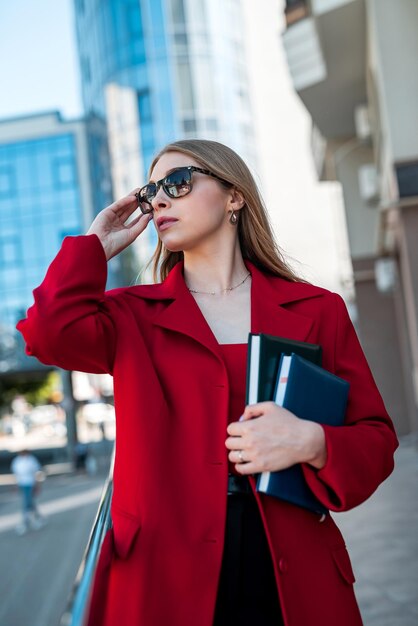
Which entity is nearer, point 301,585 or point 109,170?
point 301,585

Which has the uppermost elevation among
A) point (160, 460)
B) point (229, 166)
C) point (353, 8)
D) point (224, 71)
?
point (224, 71)

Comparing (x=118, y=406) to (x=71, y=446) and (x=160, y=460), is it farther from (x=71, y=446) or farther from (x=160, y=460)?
(x=71, y=446)

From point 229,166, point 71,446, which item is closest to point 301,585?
point 229,166

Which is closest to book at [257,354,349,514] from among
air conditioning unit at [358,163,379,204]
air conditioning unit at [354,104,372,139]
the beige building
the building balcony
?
the beige building

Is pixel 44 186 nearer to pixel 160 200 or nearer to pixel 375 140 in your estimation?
pixel 375 140

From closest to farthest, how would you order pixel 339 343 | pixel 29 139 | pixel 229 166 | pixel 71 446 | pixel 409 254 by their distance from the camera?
pixel 339 343 < pixel 229 166 < pixel 409 254 < pixel 71 446 < pixel 29 139

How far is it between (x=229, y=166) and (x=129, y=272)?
134ft

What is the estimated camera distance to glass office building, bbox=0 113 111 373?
45938 mm

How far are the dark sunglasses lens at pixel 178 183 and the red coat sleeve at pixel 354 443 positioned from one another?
0.54 metres

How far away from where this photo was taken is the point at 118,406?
74.7 inches

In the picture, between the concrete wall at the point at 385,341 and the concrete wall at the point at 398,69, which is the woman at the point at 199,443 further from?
the concrete wall at the point at 385,341

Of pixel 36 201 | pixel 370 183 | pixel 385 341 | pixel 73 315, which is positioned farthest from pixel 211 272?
pixel 36 201

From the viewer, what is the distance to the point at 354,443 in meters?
1.76

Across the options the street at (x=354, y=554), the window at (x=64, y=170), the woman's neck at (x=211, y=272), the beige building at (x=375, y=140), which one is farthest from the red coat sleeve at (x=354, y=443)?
the window at (x=64, y=170)
